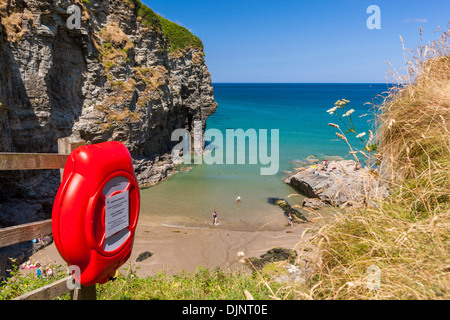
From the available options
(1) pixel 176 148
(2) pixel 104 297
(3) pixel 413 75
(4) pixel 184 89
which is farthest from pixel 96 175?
(4) pixel 184 89

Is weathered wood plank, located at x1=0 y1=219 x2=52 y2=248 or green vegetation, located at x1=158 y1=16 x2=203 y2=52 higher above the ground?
green vegetation, located at x1=158 y1=16 x2=203 y2=52

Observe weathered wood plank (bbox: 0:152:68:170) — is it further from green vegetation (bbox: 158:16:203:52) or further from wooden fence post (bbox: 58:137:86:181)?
green vegetation (bbox: 158:16:203:52)

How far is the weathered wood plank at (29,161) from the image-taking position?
227cm

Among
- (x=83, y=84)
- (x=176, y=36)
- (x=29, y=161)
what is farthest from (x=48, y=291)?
(x=176, y=36)

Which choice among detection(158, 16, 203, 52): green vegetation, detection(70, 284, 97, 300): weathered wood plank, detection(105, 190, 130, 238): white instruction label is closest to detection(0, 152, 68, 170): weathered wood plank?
detection(105, 190, 130, 238): white instruction label

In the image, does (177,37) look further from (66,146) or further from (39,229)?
(39,229)

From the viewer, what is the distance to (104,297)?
12.1ft

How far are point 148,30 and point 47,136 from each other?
582 inches

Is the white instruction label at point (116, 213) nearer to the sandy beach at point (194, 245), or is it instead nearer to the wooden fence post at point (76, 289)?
the wooden fence post at point (76, 289)

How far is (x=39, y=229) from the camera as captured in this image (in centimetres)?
255

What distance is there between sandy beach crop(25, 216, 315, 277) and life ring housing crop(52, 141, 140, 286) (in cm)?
1012

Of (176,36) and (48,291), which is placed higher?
(176,36)

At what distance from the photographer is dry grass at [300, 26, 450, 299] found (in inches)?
77.4

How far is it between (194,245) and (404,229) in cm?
1397
